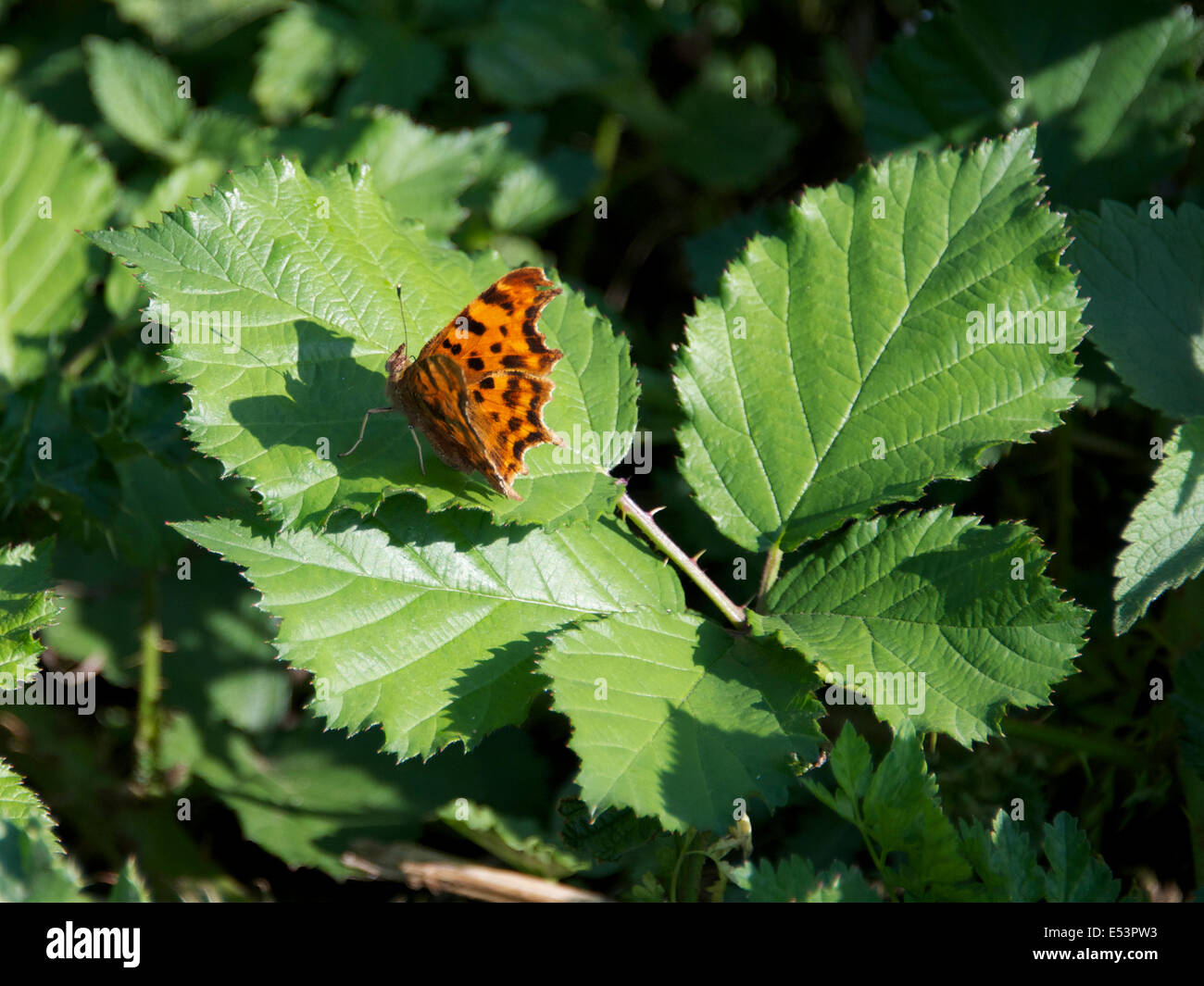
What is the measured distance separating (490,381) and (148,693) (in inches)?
63.6

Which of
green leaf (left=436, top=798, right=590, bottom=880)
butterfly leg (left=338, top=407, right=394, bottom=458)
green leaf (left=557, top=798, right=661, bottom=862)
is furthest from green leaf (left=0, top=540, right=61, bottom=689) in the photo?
green leaf (left=557, top=798, right=661, bottom=862)

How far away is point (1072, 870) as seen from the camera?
6.17 feet

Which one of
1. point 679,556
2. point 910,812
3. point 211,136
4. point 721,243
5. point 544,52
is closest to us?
point 910,812

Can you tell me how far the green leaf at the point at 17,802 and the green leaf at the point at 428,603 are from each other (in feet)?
1.87

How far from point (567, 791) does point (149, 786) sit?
119 cm

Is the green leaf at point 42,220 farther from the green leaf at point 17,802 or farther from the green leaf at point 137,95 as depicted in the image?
the green leaf at point 17,802

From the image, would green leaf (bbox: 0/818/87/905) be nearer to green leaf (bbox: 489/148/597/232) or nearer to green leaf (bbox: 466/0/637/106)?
green leaf (bbox: 489/148/597/232)

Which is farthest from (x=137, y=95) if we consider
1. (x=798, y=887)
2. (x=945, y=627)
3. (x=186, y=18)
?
(x=798, y=887)

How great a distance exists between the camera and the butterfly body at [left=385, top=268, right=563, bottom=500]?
1.85 metres

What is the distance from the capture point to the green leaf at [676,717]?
1.76m

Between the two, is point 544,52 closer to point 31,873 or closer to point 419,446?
point 419,446

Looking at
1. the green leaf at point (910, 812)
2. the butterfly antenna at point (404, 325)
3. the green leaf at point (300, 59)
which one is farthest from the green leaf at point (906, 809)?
the green leaf at point (300, 59)

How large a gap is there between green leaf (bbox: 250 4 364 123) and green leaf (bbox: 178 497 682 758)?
2316mm
